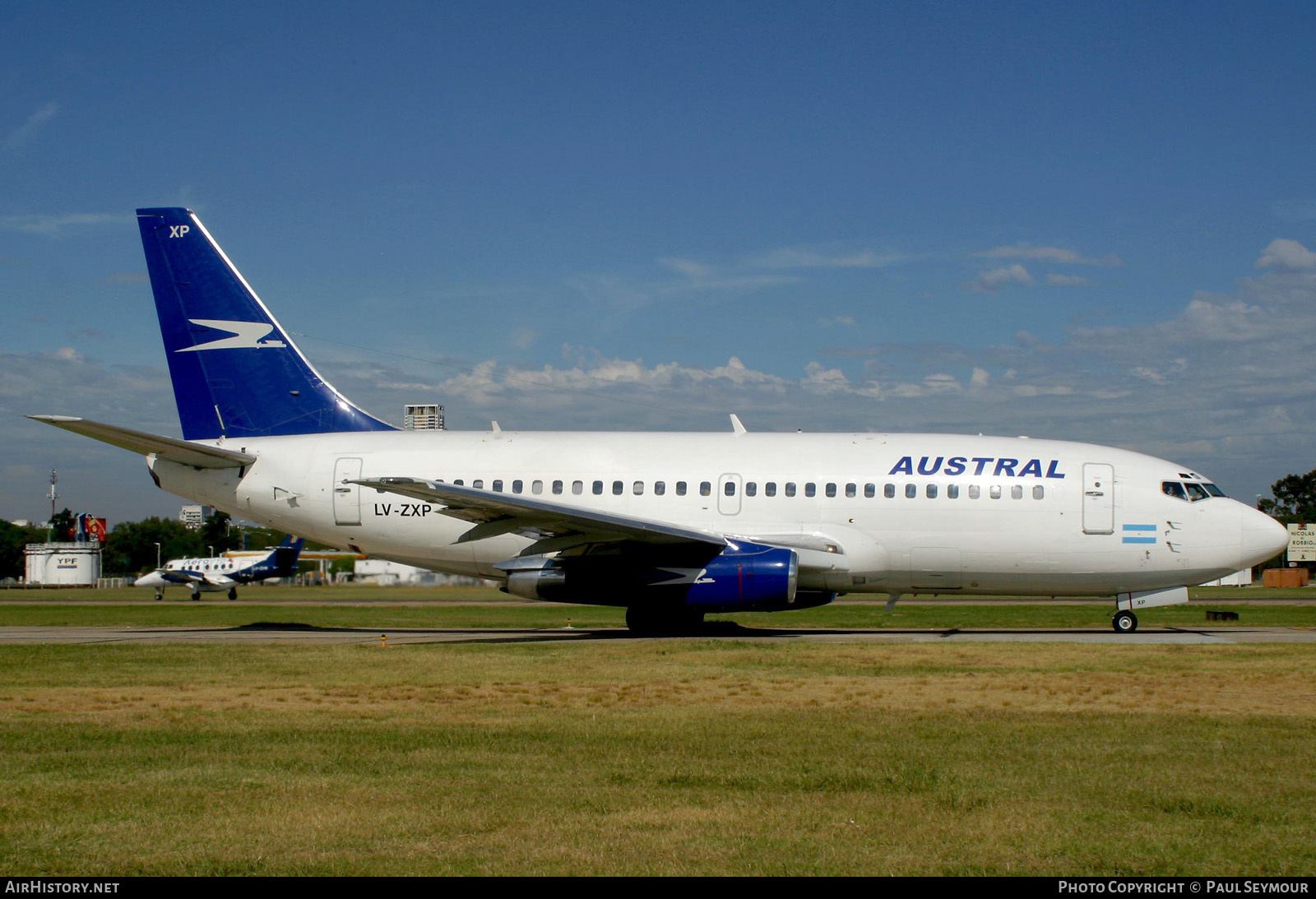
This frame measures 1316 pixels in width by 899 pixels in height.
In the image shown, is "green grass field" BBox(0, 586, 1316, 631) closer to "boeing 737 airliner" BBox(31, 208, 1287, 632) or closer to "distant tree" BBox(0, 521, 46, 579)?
"boeing 737 airliner" BBox(31, 208, 1287, 632)

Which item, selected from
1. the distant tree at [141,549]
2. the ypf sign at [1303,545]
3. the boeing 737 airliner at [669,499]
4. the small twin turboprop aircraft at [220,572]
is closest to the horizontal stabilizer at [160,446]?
the boeing 737 airliner at [669,499]

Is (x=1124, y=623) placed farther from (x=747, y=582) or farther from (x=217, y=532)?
(x=217, y=532)

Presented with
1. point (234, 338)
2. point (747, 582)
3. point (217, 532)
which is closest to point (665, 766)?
point (747, 582)

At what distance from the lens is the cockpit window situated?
69.2ft

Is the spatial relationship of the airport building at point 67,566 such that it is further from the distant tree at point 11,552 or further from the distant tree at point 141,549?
the distant tree at point 141,549

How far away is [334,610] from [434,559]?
1217 centimetres

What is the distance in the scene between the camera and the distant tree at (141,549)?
441 ft

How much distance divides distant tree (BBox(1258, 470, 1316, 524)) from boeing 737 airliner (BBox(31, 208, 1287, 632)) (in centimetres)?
11264

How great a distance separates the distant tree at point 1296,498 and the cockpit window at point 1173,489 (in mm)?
111898

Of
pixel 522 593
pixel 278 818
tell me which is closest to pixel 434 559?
pixel 522 593

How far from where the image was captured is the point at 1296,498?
122125 millimetres

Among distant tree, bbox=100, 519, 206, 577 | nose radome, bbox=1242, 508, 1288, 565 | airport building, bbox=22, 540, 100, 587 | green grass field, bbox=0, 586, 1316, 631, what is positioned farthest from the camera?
distant tree, bbox=100, 519, 206, 577

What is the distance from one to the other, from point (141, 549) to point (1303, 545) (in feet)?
415

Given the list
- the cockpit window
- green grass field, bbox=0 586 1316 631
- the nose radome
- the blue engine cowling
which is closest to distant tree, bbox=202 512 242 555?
green grass field, bbox=0 586 1316 631
